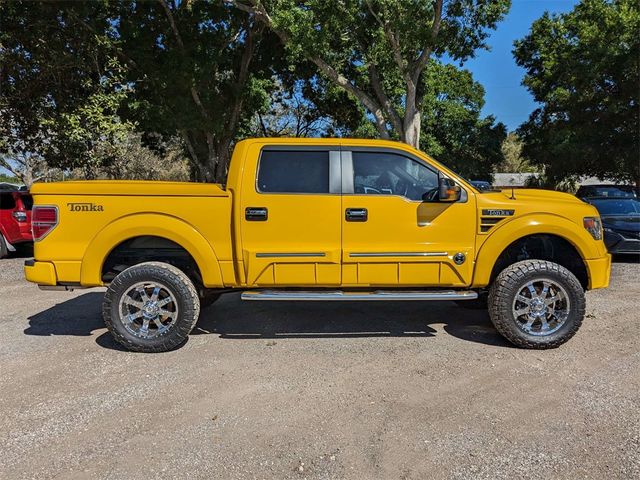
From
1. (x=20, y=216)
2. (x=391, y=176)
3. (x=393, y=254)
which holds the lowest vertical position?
(x=393, y=254)

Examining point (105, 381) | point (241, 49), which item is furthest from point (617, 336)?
point (241, 49)

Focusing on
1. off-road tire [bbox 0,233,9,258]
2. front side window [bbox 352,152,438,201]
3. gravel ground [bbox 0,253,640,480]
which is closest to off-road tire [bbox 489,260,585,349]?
gravel ground [bbox 0,253,640,480]

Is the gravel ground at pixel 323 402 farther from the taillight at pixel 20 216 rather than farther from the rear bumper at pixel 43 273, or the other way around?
the taillight at pixel 20 216

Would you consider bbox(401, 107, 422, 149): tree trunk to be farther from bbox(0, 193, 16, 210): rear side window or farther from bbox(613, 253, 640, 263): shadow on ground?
bbox(0, 193, 16, 210): rear side window

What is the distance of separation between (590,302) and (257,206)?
4897 millimetres

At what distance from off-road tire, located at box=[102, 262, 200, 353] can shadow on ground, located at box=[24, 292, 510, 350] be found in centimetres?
32

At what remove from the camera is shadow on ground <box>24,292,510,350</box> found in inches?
202

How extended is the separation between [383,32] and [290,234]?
33.6 feet

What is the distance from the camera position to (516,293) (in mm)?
4523

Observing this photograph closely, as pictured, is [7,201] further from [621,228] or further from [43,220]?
[621,228]

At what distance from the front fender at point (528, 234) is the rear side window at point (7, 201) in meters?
10.2

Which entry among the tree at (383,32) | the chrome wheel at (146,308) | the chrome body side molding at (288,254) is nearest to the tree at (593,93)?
the tree at (383,32)

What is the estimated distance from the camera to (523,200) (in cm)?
462

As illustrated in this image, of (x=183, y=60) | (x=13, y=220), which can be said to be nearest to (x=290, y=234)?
(x=13, y=220)
